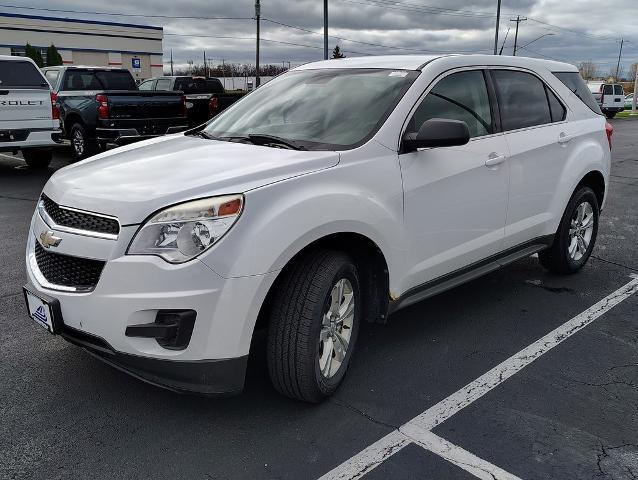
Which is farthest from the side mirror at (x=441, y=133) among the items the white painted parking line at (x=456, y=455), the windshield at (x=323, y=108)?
the white painted parking line at (x=456, y=455)

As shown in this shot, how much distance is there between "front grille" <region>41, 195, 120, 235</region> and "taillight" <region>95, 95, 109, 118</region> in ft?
30.8

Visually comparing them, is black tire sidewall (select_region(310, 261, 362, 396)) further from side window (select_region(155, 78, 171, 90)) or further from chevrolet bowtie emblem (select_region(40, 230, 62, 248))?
side window (select_region(155, 78, 171, 90))

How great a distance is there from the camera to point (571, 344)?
13.2 feet

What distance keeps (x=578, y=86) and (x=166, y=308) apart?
169 inches

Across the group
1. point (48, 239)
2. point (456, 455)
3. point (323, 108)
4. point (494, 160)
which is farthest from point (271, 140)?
point (456, 455)

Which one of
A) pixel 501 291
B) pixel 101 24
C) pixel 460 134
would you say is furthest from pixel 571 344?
pixel 101 24

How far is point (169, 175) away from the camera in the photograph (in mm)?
3059

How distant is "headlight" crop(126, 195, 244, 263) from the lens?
8.87ft

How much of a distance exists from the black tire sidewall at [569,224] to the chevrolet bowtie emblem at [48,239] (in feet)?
12.5

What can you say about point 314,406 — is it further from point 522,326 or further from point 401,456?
point 522,326

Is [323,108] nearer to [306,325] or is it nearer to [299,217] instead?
[299,217]

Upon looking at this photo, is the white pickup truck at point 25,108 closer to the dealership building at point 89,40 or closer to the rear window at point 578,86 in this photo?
the rear window at point 578,86

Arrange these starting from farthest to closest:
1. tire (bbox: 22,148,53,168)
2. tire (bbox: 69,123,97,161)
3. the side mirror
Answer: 1. tire (bbox: 69,123,97,161)
2. tire (bbox: 22,148,53,168)
3. the side mirror

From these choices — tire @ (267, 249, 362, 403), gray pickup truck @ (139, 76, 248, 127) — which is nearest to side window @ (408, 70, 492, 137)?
tire @ (267, 249, 362, 403)
